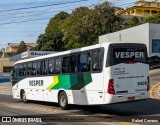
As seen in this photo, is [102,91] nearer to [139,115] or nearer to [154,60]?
[139,115]

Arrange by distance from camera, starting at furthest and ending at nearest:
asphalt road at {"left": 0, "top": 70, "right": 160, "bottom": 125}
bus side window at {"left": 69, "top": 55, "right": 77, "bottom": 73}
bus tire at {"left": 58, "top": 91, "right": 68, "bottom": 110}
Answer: bus tire at {"left": 58, "top": 91, "right": 68, "bottom": 110}
bus side window at {"left": 69, "top": 55, "right": 77, "bottom": 73}
asphalt road at {"left": 0, "top": 70, "right": 160, "bottom": 125}

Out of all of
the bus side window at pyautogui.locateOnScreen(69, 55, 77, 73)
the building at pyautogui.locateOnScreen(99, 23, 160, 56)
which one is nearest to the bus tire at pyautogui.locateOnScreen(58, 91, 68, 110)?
the bus side window at pyautogui.locateOnScreen(69, 55, 77, 73)

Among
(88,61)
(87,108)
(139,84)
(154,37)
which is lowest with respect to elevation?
(87,108)

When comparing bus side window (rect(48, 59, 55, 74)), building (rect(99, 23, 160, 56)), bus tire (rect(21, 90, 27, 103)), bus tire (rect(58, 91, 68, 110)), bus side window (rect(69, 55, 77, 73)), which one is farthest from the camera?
building (rect(99, 23, 160, 56))

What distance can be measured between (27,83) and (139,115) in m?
10.6

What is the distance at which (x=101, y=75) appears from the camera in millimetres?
15289

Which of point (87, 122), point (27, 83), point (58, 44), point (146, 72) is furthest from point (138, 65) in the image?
point (58, 44)

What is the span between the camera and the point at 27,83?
2369 centimetres

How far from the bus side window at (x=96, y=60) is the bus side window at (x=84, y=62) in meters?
0.40

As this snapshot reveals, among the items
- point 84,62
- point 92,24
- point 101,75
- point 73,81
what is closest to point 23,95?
point 73,81

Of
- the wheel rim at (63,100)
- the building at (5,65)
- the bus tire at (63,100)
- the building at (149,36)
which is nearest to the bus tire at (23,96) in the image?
the bus tire at (63,100)

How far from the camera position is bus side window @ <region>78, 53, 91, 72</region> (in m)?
16.3

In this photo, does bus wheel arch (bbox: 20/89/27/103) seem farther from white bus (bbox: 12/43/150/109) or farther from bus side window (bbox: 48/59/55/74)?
white bus (bbox: 12/43/150/109)

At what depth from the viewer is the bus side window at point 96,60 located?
1546cm
